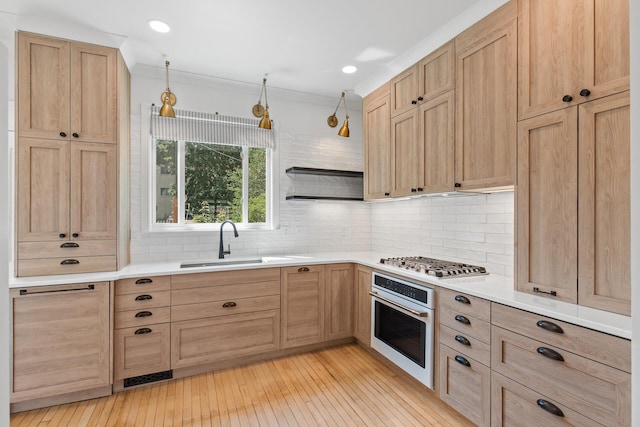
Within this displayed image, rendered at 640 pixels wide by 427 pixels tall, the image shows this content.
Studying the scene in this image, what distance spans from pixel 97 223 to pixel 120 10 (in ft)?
5.13

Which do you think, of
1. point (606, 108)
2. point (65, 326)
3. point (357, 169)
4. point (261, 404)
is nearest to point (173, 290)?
point (65, 326)

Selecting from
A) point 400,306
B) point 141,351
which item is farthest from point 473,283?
point 141,351

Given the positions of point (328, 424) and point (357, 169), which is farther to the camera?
point (357, 169)

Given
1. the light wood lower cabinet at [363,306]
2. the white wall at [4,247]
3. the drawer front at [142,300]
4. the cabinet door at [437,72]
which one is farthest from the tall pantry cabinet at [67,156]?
the cabinet door at [437,72]

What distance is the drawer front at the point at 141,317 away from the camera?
2496mm

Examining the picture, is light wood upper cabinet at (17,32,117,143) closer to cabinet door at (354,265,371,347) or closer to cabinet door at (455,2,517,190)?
cabinet door at (354,265,371,347)

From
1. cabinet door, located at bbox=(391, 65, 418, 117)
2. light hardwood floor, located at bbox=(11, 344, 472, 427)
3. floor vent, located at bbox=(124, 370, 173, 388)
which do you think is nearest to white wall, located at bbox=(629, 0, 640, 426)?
light hardwood floor, located at bbox=(11, 344, 472, 427)

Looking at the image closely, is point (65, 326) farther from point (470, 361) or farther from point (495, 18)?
point (495, 18)

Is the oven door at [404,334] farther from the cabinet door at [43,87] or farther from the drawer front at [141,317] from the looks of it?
the cabinet door at [43,87]

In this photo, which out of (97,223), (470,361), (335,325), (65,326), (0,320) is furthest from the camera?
(335,325)

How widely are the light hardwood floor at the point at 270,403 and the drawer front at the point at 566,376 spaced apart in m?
0.70

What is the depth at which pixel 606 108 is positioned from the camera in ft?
5.07

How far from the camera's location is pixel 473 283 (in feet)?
7.16

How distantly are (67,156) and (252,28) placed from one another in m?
1.71
